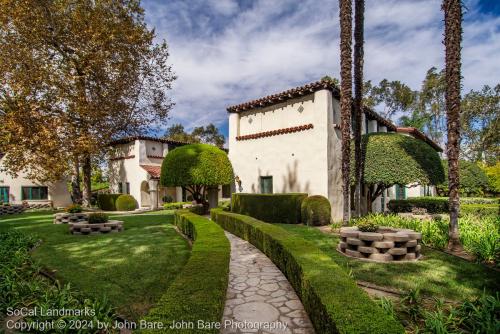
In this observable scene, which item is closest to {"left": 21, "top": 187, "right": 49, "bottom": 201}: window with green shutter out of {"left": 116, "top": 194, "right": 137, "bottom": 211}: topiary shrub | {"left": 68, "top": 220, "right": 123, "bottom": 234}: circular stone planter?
{"left": 116, "top": 194, "right": 137, "bottom": 211}: topiary shrub

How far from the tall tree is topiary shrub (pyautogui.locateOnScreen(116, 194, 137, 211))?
178 inches

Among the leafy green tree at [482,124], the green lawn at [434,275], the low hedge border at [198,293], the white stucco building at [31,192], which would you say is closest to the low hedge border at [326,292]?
the green lawn at [434,275]

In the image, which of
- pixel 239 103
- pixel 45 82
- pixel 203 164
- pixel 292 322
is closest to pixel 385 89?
pixel 239 103

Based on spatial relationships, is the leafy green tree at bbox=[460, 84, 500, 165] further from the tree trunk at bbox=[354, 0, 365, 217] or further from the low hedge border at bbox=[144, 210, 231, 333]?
the low hedge border at bbox=[144, 210, 231, 333]

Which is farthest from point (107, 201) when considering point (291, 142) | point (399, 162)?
point (399, 162)

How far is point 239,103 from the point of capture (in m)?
17.0

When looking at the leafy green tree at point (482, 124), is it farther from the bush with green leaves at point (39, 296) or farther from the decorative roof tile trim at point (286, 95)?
the bush with green leaves at point (39, 296)

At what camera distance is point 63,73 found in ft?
59.5

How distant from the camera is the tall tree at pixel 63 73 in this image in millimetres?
16797

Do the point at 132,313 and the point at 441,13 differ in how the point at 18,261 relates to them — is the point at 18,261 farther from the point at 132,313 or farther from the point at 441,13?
the point at 441,13

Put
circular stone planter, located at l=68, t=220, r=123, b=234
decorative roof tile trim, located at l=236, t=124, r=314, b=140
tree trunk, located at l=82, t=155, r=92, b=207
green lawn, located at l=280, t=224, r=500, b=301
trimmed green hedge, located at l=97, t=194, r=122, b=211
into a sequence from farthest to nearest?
trimmed green hedge, located at l=97, t=194, r=122, b=211 → tree trunk, located at l=82, t=155, r=92, b=207 → decorative roof tile trim, located at l=236, t=124, r=314, b=140 → circular stone planter, located at l=68, t=220, r=123, b=234 → green lawn, located at l=280, t=224, r=500, b=301

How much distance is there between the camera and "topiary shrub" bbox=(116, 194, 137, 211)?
78.5 feet

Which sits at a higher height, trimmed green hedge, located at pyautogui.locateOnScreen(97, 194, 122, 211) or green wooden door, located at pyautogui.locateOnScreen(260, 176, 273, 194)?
green wooden door, located at pyautogui.locateOnScreen(260, 176, 273, 194)

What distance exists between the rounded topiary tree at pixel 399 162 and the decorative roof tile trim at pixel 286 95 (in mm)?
3549
